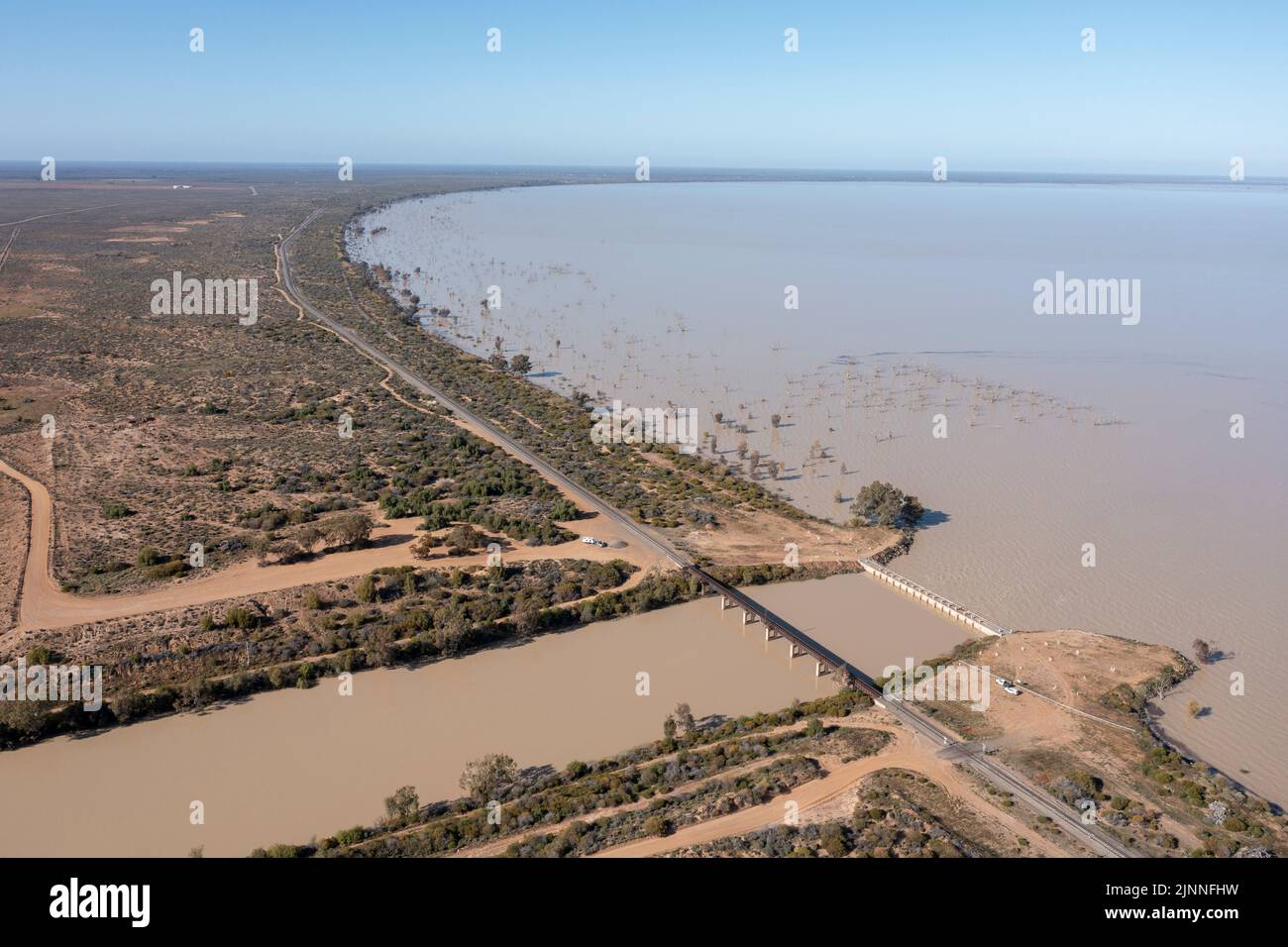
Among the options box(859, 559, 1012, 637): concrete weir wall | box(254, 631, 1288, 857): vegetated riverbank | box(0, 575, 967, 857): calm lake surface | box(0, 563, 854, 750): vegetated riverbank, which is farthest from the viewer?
box(859, 559, 1012, 637): concrete weir wall

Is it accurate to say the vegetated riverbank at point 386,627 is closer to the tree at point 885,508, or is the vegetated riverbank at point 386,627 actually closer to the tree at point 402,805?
the tree at point 885,508

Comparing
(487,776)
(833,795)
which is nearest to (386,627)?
(487,776)

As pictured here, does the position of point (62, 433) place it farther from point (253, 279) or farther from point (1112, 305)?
point (1112, 305)

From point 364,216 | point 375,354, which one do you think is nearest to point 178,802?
point 375,354

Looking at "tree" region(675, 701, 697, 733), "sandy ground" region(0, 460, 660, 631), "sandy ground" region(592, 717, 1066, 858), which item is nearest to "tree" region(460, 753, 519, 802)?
"sandy ground" region(592, 717, 1066, 858)

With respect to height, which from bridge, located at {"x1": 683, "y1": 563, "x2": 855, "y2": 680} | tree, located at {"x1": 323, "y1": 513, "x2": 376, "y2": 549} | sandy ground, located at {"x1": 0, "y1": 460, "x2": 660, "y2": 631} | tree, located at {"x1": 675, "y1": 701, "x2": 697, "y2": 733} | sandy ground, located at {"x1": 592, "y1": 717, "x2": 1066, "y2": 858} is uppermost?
tree, located at {"x1": 323, "y1": 513, "x2": 376, "y2": 549}

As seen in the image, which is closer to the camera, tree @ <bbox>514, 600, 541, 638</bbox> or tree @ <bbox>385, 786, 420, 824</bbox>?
tree @ <bbox>385, 786, 420, 824</bbox>

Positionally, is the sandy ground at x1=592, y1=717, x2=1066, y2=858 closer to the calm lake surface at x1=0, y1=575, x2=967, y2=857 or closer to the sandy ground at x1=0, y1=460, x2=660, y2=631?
the calm lake surface at x1=0, y1=575, x2=967, y2=857
